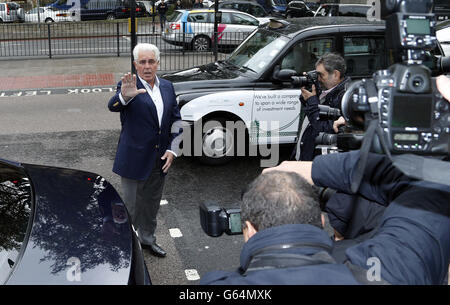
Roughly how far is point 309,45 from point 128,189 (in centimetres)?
342

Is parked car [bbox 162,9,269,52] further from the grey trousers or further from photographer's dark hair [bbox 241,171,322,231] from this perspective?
photographer's dark hair [bbox 241,171,322,231]

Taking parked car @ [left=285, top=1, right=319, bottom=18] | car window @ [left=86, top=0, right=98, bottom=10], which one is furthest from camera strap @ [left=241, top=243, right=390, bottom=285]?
car window @ [left=86, top=0, right=98, bottom=10]

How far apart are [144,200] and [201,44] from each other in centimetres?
1259

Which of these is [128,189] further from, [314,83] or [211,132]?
[211,132]

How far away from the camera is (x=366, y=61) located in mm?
7191

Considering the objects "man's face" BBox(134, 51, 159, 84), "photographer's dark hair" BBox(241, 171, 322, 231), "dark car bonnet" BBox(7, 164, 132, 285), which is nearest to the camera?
"photographer's dark hair" BBox(241, 171, 322, 231)

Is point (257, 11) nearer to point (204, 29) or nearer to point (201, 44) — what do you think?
point (204, 29)

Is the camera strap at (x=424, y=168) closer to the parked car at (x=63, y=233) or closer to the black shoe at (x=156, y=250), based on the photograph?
the parked car at (x=63, y=233)

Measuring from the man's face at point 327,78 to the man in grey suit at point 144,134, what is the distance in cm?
136

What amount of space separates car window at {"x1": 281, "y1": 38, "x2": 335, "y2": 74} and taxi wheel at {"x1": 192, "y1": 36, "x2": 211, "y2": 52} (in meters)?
9.36

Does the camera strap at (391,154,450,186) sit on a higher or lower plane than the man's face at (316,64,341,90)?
higher

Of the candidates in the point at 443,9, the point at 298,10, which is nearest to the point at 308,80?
the point at 443,9

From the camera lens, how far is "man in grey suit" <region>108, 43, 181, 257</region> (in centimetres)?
447
